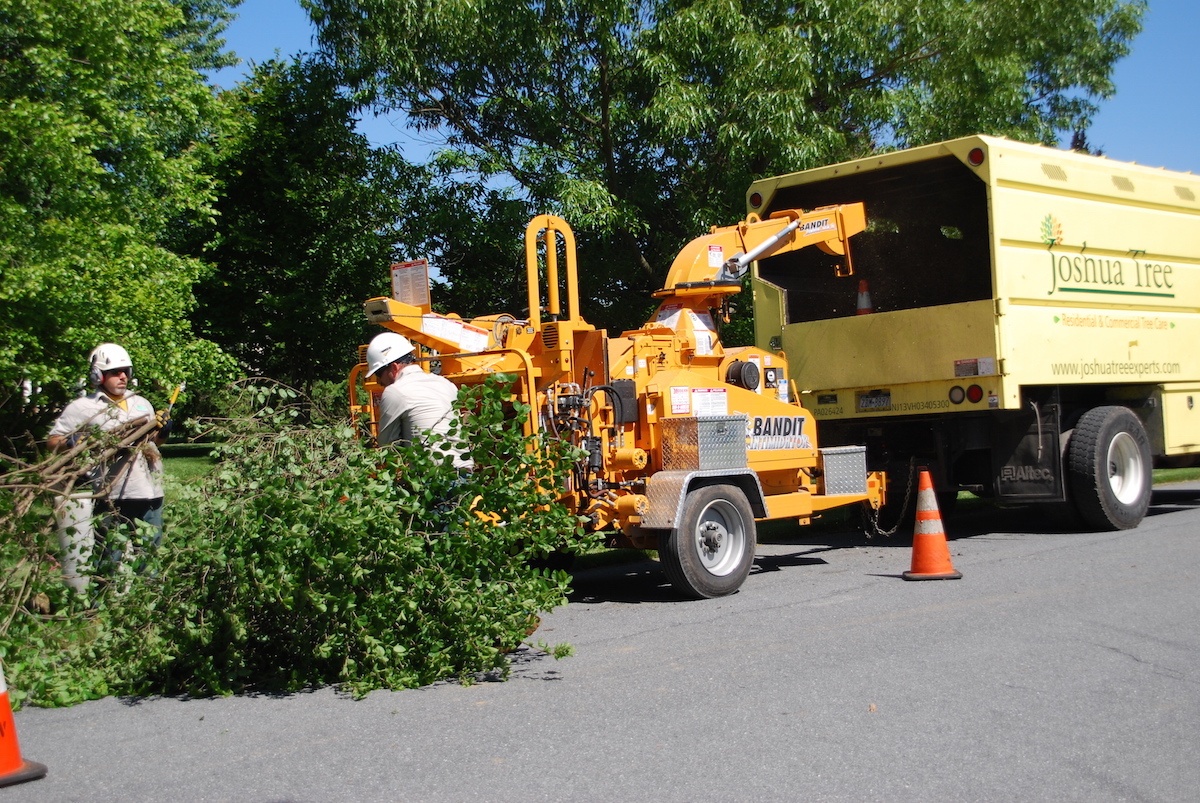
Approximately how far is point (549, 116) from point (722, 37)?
2506 millimetres

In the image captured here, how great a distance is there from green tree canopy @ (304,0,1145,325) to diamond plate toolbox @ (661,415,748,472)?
627 cm

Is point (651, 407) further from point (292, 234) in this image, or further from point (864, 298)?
point (292, 234)

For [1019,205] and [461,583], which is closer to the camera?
[461,583]

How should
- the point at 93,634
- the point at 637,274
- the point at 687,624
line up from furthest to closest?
the point at 637,274 < the point at 687,624 < the point at 93,634

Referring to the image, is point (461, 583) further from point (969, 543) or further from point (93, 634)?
point (969, 543)

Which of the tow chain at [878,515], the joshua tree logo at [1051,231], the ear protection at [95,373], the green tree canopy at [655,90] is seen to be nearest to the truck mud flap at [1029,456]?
the tow chain at [878,515]

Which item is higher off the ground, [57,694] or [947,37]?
[947,37]

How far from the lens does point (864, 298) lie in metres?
12.5

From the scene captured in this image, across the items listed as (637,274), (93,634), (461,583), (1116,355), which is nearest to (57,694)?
(93,634)

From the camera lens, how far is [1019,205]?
37.2 feet

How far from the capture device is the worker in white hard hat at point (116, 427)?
732 centimetres

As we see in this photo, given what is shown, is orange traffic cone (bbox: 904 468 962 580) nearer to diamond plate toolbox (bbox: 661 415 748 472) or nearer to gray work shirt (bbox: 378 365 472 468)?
diamond plate toolbox (bbox: 661 415 748 472)

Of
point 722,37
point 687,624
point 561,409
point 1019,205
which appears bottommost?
point 687,624

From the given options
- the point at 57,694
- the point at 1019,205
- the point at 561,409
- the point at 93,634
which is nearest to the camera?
the point at 57,694
